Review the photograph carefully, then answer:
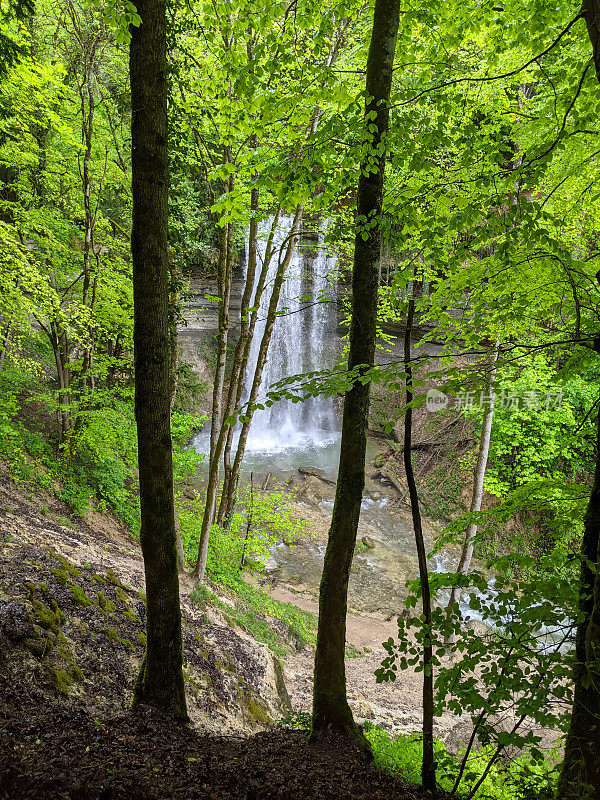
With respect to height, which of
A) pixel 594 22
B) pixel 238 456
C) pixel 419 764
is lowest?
pixel 419 764

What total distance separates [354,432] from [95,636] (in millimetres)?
3120

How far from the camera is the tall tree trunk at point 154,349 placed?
116 inches

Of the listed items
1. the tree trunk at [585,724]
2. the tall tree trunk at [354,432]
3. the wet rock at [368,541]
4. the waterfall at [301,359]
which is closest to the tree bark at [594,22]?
the tall tree trunk at [354,432]

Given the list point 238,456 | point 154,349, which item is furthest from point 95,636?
point 238,456

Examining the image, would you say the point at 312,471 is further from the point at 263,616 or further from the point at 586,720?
the point at 586,720

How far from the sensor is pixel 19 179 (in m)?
9.41

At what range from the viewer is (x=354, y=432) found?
3729 mm

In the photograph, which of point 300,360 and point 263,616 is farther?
point 300,360

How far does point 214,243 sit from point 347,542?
20.2 m

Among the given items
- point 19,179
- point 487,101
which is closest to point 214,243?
point 19,179

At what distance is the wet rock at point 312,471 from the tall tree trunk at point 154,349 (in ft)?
45.5

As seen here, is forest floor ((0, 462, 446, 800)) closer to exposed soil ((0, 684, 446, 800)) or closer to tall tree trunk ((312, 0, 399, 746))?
exposed soil ((0, 684, 446, 800))

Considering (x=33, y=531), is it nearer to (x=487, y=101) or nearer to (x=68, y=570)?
(x=68, y=570)

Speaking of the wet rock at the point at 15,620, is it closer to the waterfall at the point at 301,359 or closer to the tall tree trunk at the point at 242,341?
the tall tree trunk at the point at 242,341
